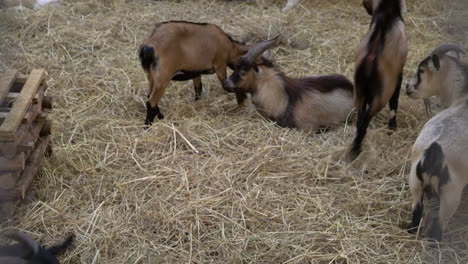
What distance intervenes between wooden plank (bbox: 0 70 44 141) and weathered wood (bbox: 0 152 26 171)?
15cm

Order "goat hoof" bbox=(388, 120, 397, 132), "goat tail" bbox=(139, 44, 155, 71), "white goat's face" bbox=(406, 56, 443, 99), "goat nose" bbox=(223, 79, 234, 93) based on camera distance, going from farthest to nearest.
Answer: "goat nose" bbox=(223, 79, 234, 93) < "goat hoof" bbox=(388, 120, 397, 132) < "goat tail" bbox=(139, 44, 155, 71) < "white goat's face" bbox=(406, 56, 443, 99)

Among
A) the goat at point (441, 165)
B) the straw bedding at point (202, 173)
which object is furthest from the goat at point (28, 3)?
the goat at point (441, 165)

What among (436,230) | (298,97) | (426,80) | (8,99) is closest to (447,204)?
(436,230)

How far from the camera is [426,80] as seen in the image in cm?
470

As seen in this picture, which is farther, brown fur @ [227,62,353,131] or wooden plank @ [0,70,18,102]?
brown fur @ [227,62,353,131]

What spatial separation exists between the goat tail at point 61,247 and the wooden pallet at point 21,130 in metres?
0.47

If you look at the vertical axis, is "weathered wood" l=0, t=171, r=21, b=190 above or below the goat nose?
above

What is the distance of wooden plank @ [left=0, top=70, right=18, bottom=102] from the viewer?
155 inches

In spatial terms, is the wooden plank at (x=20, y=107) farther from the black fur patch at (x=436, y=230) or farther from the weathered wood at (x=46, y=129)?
the black fur patch at (x=436, y=230)

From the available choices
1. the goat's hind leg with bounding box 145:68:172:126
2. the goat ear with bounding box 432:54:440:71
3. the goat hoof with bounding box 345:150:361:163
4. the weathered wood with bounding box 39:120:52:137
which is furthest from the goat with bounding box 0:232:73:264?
the goat ear with bounding box 432:54:440:71

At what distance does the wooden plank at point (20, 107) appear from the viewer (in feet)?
11.6

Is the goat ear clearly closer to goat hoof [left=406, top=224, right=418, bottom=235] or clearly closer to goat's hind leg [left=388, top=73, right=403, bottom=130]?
goat's hind leg [left=388, top=73, right=403, bottom=130]

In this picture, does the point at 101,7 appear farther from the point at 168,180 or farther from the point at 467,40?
the point at 467,40

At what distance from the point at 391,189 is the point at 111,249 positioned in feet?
6.41
